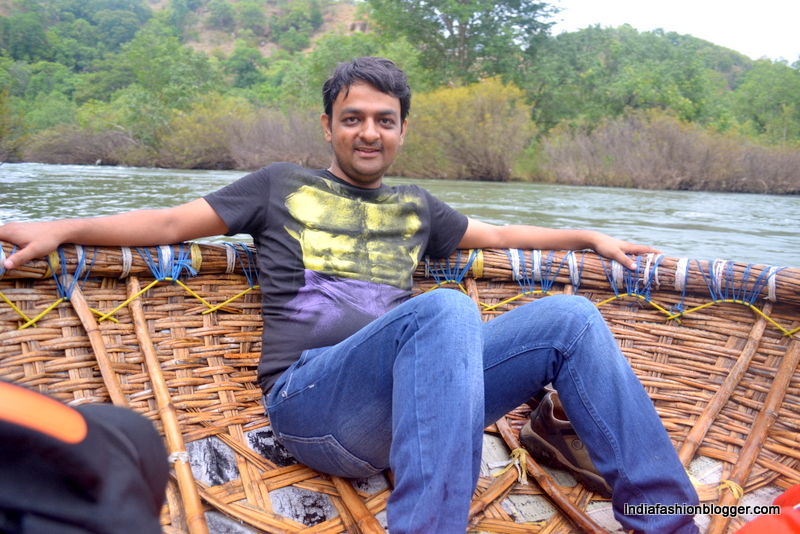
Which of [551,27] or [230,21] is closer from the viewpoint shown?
[551,27]

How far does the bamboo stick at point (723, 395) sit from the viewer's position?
1.61 meters

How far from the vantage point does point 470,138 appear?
1476cm

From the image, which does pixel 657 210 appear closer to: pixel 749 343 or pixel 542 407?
pixel 749 343

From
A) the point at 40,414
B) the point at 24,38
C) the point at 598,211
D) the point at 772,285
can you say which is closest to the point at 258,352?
the point at 40,414

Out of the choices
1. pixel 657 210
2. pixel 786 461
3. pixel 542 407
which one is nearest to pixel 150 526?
pixel 542 407

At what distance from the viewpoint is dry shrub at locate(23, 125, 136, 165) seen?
1369cm

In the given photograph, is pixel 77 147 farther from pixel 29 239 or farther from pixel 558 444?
pixel 558 444

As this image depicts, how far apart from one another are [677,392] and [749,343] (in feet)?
0.91

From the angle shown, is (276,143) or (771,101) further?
(771,101)

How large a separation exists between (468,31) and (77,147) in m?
15.5

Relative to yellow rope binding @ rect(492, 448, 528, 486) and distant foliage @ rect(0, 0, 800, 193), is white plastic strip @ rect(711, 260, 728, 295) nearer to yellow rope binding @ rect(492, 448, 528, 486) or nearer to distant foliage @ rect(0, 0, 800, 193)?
yellow rope binding @ rect(492, 448, 528, 486)

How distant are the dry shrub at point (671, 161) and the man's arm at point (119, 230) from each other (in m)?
13.3

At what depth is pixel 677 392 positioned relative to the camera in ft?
5.93

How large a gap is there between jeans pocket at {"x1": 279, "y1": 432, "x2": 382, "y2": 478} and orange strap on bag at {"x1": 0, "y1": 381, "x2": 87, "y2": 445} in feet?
2.87
